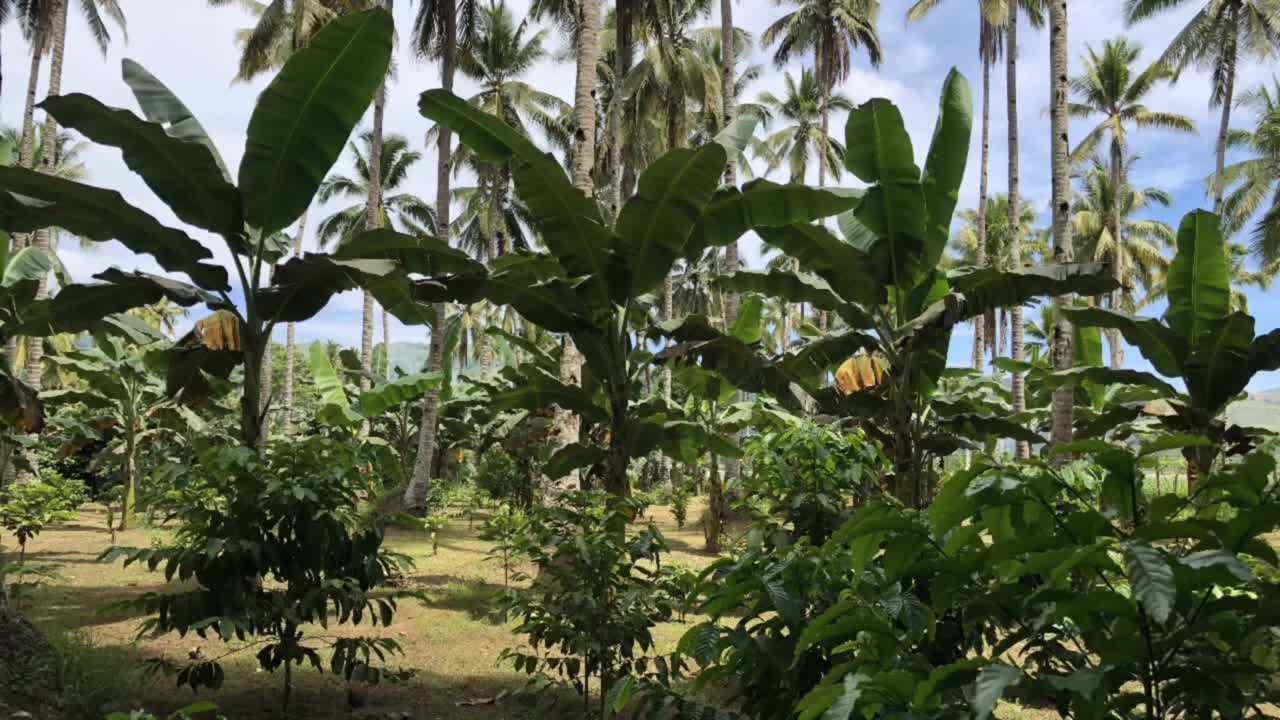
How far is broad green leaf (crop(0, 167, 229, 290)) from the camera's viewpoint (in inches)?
201

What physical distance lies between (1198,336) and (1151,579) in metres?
7.19

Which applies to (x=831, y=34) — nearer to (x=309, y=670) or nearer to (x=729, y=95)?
(x=729, y=95)

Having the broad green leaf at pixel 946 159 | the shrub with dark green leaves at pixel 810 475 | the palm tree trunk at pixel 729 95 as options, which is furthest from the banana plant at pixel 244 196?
the palm tree trunk at pixel 729 95

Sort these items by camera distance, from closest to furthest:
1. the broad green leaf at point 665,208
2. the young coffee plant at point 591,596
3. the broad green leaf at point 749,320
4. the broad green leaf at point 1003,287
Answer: the young coffee plant at point 591,596 → the broad green leaf at point 665,208 → the broad green leaf at point 1003,287 → the broad green leaf at point 749,320

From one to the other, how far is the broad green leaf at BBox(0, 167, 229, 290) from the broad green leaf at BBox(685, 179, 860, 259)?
3.79 meters

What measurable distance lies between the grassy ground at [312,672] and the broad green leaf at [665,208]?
316 centimetres

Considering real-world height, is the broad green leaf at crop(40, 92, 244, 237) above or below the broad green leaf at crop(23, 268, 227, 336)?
above

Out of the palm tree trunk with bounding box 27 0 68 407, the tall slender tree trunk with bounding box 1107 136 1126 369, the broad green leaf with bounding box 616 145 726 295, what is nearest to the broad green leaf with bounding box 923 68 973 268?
the broad green leaf with bounding box 616 145 726 295

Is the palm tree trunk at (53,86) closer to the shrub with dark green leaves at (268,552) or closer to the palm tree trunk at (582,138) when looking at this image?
the palm tree trunk at (582,138)

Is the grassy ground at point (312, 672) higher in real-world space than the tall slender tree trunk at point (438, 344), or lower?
lower

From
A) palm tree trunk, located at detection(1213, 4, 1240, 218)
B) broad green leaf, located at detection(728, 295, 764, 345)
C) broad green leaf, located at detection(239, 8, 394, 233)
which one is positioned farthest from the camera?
palm tree trunk, located at detection(1213, 4, 1240, 218)

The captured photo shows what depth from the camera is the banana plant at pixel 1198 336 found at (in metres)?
6.96

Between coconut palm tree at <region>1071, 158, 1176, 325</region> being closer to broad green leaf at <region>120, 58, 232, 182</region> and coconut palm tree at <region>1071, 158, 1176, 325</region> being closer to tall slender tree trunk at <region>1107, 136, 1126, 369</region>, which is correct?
tall slender tree trunk at <region>1107, 136, 1126, 369</region>

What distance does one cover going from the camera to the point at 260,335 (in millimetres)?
5773
